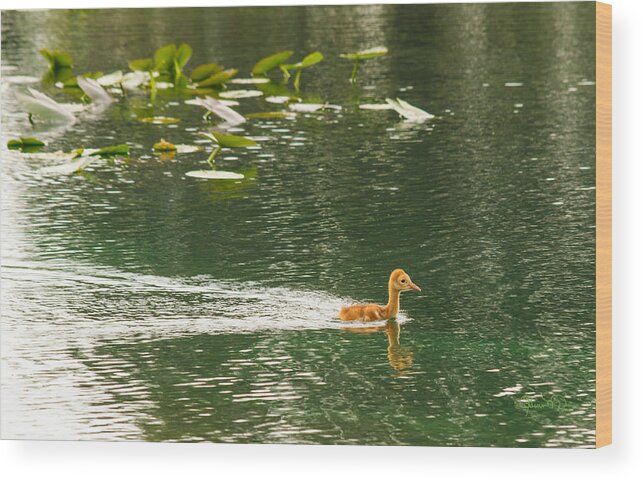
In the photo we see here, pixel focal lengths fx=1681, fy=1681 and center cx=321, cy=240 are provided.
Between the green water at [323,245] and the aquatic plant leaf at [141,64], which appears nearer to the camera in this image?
the green water at [323,245]

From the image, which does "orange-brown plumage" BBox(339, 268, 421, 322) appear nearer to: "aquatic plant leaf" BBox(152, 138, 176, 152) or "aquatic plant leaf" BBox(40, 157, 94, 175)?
"aquatic plant leaf" BBox(152, 138, 176, 152)

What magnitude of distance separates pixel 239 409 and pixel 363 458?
657 mm

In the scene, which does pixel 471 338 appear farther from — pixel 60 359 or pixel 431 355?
pixel 60 359

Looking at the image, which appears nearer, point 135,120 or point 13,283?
point 13,283

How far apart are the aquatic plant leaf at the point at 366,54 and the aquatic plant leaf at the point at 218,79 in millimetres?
799

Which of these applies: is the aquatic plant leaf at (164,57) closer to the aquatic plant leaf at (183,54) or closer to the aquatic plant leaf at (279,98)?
→ the aquatic plant leaf at (183,54)

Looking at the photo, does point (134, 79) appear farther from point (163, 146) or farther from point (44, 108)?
point (44, 108)

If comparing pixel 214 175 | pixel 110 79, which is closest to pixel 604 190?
pixel 214 175

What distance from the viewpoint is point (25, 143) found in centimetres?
930

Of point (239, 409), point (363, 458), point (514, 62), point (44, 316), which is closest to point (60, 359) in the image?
point (44, 316)

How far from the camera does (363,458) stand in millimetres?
8094

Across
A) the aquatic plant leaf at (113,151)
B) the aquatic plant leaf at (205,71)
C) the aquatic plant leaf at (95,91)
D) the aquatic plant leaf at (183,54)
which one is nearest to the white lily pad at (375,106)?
the aquatic plant leaf at (205,71)

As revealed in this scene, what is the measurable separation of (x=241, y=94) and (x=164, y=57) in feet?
2.22

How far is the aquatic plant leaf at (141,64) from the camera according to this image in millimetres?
9703
